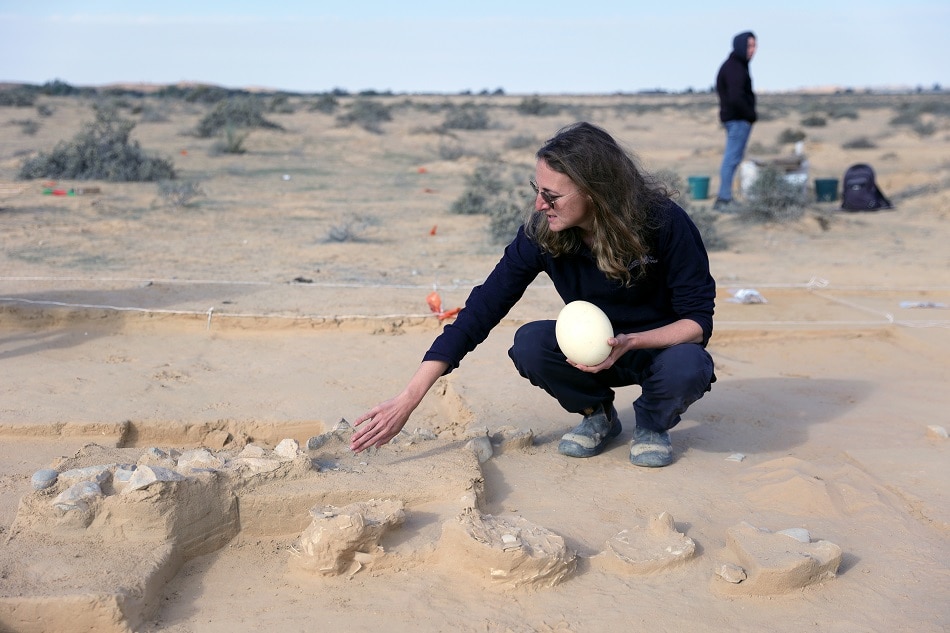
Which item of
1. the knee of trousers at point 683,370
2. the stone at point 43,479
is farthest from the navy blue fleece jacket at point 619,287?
the stone at point 43,479

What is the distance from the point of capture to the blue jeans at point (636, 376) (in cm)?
351

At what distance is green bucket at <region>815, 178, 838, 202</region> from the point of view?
13148mm

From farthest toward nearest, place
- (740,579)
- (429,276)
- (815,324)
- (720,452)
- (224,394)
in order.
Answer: (429,276), (815,324), (224,394), (720,452), (740,579)

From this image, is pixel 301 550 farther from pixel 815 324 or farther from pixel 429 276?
pixel 429 276

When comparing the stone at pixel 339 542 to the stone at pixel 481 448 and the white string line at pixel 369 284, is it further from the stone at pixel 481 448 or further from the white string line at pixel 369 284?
the white string line at pixel 369 284

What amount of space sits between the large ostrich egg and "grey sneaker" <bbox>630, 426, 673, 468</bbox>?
0.58 m

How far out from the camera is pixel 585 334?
3.33m

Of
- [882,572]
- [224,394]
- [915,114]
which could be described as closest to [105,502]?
[224,394]

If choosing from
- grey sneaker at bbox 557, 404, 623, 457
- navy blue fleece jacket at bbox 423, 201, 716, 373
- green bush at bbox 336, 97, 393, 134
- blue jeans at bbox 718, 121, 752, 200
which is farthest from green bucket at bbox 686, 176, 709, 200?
green bush at bbox 336, 97, 393, 134

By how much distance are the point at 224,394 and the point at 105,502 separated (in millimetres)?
1811

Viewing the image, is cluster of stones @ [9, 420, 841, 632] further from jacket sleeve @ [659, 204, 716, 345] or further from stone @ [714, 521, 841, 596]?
jacket sleeve @ [659, 204, 716, 345]

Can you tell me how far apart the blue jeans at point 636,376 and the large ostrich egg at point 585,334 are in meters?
0.29

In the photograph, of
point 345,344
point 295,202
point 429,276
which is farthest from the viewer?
point 295,202

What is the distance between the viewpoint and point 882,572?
2.90 metres
